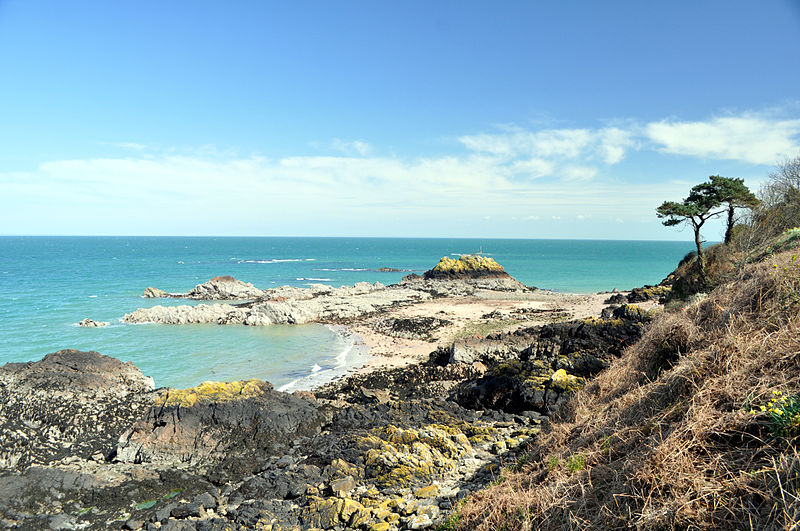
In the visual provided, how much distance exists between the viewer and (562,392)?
11945mm

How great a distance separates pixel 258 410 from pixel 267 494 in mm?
3798

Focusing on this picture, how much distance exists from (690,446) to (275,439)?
1003 cm

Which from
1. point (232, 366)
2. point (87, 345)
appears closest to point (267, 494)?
point (232, 366)

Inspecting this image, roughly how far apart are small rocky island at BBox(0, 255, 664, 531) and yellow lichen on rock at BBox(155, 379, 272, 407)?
0.06 m

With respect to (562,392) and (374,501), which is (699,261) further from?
(374,501)

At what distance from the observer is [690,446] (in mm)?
4414

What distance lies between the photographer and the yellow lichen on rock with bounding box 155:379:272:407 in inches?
477

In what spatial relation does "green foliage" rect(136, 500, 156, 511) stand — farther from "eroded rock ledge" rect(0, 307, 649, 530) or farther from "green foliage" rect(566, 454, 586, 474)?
"green foliage" rect(566, 454, 586, 474)

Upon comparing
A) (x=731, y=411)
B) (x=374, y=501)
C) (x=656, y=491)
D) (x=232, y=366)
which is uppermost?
(x=731, y=411)

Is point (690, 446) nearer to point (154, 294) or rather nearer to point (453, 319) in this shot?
point (453, 319)

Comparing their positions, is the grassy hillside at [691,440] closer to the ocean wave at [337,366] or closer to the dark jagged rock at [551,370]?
the dark jagged rock at [551,370]

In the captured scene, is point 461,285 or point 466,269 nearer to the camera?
point 461,285

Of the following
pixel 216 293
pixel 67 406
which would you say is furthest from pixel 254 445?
pixel 216 293

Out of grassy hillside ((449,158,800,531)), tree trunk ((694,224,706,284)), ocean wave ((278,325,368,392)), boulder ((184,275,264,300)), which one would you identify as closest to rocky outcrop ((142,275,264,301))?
boulder ((184,275,264,300))
